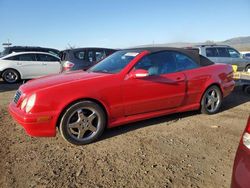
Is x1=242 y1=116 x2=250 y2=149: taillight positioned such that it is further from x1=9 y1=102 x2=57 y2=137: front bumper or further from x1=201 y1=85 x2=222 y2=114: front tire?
x1=201 y1=85 x2=222 y2=114: front tire

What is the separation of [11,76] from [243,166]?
43.8ft

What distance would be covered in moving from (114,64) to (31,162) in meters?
2.36

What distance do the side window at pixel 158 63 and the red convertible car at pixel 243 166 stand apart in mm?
3198

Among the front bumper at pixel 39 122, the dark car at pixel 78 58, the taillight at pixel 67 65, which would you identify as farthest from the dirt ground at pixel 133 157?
the dark car at pixel 78 58

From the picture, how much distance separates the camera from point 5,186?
352cm

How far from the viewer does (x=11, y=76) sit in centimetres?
1397

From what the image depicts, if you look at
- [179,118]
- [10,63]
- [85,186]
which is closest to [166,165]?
[85,186]

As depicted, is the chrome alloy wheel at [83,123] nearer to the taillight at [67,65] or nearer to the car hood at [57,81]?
the car hood at [57,81]

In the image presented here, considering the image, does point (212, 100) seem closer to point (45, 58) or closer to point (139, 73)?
point (139, 73)

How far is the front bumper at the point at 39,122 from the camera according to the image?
4453mm

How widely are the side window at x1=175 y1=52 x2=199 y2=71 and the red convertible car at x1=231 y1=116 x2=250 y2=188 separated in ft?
11.9

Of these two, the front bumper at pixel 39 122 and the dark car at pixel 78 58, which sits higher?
the dark car at pixel 78 58

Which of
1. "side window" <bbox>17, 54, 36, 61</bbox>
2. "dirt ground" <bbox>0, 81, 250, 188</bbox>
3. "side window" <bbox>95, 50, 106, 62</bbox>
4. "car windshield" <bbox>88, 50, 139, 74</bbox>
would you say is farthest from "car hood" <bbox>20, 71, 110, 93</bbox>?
"side window" <bbox>17, 54, 36, 61</bbox>

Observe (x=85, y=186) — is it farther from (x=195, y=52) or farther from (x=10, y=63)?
(x=10, y=63)
